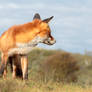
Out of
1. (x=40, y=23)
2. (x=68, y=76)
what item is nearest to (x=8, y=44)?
(x=40, y=23)

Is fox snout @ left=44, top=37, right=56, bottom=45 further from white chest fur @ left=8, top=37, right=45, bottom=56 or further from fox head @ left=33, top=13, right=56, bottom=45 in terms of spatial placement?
white chest fur @ left=8, top=37, right=45, bottom=56

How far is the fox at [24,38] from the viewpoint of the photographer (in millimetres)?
13078

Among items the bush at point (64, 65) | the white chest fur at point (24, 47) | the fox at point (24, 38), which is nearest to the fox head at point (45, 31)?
the fox at point (24, 38)

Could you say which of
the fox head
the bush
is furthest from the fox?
the bush

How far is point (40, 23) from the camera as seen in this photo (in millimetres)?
13188

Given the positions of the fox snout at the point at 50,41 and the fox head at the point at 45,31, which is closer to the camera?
the fox head at the point at 45,31

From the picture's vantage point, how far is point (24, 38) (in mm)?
13312

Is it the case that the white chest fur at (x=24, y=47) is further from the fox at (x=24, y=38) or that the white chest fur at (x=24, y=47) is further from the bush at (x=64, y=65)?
the bush at (x=64, y=65)

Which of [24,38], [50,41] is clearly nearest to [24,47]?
[24,38]

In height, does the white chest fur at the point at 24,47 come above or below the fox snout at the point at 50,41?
below

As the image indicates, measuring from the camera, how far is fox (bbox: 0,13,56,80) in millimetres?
13078

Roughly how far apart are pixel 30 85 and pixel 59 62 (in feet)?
110

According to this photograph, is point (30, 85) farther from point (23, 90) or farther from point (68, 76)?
point (68, 76)

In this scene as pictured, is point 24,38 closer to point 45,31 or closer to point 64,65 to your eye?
point 45,31
